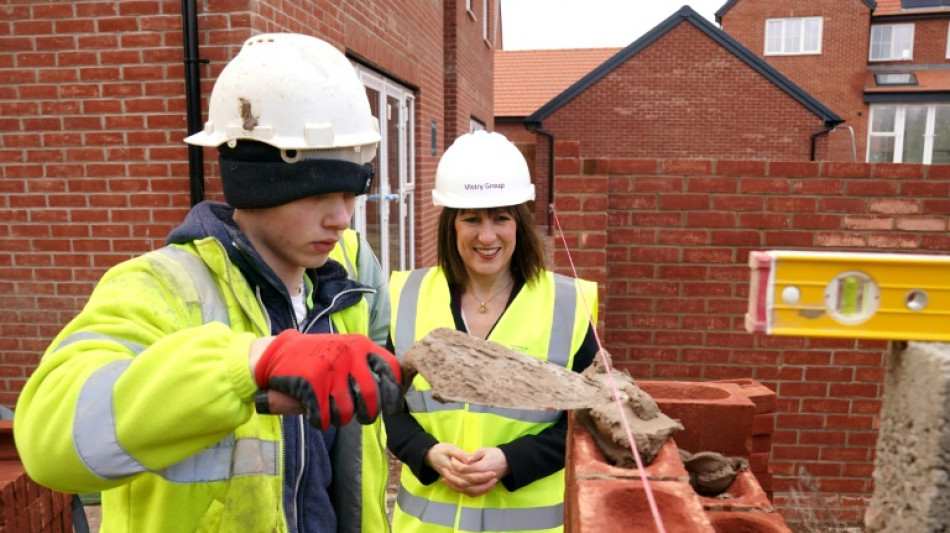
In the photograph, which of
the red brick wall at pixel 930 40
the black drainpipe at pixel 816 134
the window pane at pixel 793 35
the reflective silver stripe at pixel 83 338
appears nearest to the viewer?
the reflective silver stripe at pixel 83 338

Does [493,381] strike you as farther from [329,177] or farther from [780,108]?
[780,108]

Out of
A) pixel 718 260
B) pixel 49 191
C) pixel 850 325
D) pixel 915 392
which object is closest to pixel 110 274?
pixel 850 325

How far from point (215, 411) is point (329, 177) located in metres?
0.63

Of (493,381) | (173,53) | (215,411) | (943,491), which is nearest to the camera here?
(943,491)

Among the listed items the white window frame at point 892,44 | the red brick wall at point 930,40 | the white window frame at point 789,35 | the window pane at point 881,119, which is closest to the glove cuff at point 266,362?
the window pane at point 881,119

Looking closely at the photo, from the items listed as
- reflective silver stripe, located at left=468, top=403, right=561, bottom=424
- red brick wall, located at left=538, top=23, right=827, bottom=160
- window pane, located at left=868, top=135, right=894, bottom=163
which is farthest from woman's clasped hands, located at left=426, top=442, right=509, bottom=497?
window pane, located at left=868, top=135, right=894, bottom=163

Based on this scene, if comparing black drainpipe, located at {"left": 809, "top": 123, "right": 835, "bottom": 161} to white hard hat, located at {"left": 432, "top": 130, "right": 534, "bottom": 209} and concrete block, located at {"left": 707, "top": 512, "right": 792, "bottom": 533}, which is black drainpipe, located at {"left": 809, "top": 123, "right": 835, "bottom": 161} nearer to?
white hard hat, located at {"left": 432, "top": 130, "right": 534, "bottom": 209}

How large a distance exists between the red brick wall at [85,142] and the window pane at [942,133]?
97.6 feet

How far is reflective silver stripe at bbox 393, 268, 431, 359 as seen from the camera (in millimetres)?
2309

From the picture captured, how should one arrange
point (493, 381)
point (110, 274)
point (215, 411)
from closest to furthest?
point (215, 411)
point (110, 274)
point (493, 381)

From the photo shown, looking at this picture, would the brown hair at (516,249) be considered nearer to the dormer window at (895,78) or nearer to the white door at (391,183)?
the white door at (391,183)

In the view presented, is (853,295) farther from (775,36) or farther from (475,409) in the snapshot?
(775,36)

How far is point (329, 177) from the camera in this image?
1517 millimetres

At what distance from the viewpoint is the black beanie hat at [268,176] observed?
1.48 m
